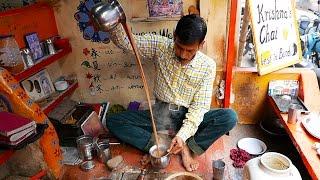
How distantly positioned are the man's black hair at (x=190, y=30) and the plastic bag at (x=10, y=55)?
1355 mm

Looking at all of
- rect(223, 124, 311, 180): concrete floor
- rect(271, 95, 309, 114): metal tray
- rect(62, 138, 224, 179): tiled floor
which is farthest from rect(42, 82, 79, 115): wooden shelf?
rect(271, 95, 309, 114): metal tray

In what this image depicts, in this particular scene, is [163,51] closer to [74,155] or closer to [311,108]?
[74,155]

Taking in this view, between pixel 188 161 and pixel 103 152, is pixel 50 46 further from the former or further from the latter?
pixel 188 161

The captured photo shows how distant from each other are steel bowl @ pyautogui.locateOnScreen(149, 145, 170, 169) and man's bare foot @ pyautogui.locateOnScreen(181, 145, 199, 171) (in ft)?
0.56

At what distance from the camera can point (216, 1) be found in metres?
2.80

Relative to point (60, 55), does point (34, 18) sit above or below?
above

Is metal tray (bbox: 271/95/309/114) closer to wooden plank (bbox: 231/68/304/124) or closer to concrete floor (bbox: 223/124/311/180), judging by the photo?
wooden plank (bbox: 231/68/304/124)

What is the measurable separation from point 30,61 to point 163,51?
47.8 inches

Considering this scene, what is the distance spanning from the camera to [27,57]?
2.59 m

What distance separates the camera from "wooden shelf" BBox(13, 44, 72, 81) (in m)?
2.41

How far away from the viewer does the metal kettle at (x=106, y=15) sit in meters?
1.93

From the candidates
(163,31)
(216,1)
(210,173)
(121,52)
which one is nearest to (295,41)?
(216,1)

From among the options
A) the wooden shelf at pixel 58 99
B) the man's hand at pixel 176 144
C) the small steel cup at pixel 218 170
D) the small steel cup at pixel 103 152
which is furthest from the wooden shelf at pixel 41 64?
the small steel cup at pixel 218 170

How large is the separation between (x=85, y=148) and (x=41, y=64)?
0.88m
